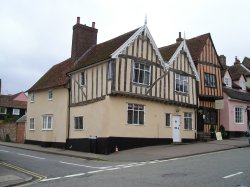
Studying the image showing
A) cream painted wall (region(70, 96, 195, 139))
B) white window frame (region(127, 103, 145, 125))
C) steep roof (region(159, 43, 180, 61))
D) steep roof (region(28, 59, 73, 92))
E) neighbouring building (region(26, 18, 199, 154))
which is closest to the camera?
cream painted wall (region(70, 96, 195, 139))

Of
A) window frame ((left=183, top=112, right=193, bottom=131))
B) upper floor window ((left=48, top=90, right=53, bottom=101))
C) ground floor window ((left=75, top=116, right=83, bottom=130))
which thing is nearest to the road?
ground floor window ((left=75, top=116, right=83, bottom=130))

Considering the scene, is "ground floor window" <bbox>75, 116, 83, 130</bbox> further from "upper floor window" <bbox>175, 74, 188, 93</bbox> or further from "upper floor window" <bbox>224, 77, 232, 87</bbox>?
"upper floor window" <bbox>224, 77, 232, 87</bbox>

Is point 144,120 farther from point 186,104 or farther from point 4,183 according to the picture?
point 4,183

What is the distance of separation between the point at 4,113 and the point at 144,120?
Answer: 42.4 m

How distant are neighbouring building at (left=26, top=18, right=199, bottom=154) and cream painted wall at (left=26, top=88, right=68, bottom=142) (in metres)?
0.08

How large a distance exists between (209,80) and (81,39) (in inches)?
468

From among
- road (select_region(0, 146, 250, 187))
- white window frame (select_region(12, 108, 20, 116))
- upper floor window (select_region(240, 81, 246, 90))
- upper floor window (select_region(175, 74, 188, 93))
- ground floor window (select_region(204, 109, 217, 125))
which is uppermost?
upper floor window (select_region(240, 81, 246, 90))

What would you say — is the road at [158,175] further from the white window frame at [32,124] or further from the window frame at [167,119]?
the white window frame at [32,124]

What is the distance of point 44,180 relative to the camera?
14.2 m

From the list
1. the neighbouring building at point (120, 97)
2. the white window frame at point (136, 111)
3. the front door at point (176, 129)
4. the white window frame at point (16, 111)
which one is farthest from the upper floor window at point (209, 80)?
the white window frame at point (16, 111)

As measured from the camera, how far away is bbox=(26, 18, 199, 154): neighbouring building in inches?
987

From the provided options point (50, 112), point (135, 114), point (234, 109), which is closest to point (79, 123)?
point (135, 114)

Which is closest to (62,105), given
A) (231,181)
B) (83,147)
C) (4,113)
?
(83,147)

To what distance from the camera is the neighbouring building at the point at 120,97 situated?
82.3 feet
